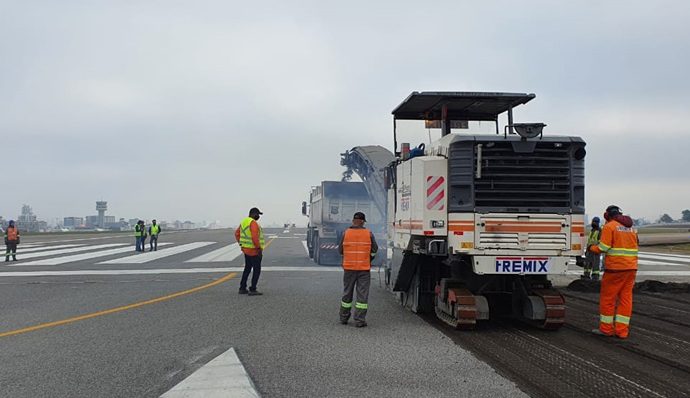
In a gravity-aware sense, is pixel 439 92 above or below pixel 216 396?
above

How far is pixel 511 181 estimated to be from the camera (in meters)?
7.86

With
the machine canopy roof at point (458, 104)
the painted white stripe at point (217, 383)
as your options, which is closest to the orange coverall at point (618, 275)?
the machine canopy roof at point (458, 104)

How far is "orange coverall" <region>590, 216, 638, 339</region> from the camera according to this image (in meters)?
7.39

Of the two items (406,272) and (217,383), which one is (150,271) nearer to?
(406,272)

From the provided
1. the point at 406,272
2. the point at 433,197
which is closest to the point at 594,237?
the point at 406,272

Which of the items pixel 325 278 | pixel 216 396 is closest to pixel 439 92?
pixel 216 396

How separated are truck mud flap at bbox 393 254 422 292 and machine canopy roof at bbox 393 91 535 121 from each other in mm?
2599

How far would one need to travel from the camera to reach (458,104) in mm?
9648

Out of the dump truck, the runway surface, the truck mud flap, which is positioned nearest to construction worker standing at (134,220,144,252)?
the dump truck

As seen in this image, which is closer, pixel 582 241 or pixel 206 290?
pixel 582 241

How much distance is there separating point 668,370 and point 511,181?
304 cm

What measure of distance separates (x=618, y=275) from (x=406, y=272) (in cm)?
317

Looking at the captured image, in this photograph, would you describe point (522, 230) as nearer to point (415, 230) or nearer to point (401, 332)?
point (415, 230)

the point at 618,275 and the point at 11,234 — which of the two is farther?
the point at 11,234
